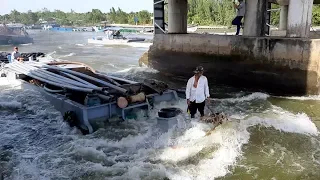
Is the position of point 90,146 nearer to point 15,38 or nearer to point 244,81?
point 244,81

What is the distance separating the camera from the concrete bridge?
13.4 m

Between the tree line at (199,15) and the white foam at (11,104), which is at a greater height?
the tree line at (199,15)

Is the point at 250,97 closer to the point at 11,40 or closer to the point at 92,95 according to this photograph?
the point at 92,95

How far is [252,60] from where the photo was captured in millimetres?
15172

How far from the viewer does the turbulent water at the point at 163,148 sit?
7.02m

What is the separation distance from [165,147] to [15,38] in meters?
57.2

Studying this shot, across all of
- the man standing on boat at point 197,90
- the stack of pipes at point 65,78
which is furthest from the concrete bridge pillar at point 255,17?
the man standing on boat at point 197,90

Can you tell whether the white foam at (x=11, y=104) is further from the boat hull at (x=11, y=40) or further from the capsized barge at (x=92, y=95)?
the boat hull at (x=11, y=40)

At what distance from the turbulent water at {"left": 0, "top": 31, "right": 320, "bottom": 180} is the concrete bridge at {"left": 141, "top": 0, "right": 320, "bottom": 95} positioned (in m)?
2.47

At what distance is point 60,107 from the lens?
10.8m

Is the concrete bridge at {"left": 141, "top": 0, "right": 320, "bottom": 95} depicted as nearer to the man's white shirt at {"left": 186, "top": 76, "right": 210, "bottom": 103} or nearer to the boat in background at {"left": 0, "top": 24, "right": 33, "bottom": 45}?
the man's white shirt at {"left": 186, "top": 76, "right": 210, "bottom": 103}

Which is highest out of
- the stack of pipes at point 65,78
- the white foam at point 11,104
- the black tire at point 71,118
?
the stack of pipes at point 65,78

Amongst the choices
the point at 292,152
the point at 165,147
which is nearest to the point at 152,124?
the point at 165,147

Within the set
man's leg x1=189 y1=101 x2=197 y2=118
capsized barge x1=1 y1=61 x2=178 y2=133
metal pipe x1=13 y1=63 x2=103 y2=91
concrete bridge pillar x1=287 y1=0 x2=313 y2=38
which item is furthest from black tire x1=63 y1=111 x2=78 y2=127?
concrete bridge pillar x1=287 y1=0 x2=313 y2=38
